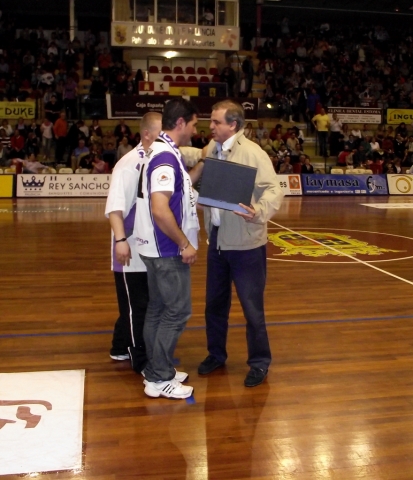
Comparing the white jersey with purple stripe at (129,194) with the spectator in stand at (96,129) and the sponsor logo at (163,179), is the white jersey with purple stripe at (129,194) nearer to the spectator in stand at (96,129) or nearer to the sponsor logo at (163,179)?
the sponsor logo at (163,179)

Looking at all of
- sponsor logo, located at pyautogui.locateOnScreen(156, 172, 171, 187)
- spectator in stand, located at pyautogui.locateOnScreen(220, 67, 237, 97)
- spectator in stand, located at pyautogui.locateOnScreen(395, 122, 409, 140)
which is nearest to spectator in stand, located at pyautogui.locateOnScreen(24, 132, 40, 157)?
spectator in stand, located at pyautogui.locateOnScreen(220, 67, 237, 97)

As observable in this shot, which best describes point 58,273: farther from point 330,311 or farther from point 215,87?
point 215,87

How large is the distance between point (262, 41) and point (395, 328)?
27267mm

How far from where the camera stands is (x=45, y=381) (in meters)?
4.11

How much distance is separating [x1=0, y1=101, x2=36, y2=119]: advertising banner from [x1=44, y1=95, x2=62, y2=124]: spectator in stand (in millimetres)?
578

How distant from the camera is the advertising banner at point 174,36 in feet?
81.6

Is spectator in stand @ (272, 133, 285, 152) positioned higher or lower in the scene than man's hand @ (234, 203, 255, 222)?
higher

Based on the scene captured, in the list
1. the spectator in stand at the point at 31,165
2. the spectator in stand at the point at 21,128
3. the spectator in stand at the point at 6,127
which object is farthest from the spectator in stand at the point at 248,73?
the spectator in stand at the point at 31,165

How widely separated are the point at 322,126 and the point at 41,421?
1879 cm

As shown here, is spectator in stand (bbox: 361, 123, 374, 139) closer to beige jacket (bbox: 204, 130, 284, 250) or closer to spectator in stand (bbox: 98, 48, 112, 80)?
spectator in stand (bbox: 98, 48, 112, 80)

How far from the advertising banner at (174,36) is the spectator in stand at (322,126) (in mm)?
6490

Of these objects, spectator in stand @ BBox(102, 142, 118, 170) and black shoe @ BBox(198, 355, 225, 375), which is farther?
spectator in stand @ BBox(102, 142, 118, 170)

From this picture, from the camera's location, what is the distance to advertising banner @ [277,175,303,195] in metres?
17.9

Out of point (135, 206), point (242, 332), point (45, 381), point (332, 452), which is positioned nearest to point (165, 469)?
point (332, 452)
